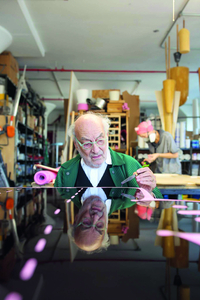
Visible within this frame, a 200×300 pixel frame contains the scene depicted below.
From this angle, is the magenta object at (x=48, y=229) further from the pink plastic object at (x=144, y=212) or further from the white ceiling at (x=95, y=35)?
the white ceiling at (x=95, y=35)

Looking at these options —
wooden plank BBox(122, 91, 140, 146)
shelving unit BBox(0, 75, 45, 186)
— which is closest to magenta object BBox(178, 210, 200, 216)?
shelving unit BBox(0, 75, 45, 186)

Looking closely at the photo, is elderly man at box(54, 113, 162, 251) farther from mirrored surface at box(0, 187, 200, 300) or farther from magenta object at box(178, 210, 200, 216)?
mirrored surface at box(0, 187, 200, 300)

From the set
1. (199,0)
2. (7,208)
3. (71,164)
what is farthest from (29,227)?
(199,0)

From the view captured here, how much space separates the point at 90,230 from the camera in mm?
384

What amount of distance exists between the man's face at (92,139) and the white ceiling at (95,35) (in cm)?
317

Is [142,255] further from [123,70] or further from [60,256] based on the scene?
[123,70]

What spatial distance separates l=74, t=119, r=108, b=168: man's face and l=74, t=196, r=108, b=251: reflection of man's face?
0.98 metres

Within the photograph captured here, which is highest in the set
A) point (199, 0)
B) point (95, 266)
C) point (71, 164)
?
point (199, 0)

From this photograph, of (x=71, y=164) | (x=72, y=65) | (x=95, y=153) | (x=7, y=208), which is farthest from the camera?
(x=72, y=65)

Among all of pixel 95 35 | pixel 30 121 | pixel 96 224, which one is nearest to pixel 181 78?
pixel 95 35

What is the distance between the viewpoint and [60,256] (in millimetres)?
299

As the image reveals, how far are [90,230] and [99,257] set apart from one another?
92 millimetres

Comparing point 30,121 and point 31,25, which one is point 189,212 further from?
point 30,121

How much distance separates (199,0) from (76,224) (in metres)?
Answer: 4.54
